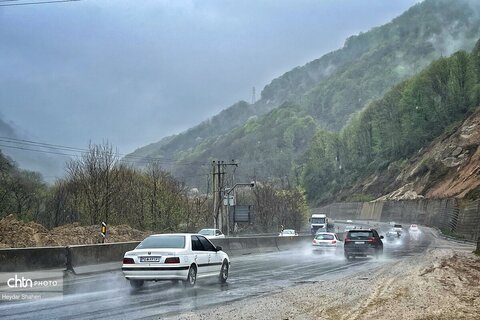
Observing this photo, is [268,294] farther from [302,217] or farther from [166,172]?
[302,217]

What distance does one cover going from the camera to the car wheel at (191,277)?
15.6 m

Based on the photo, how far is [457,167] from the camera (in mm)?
87188

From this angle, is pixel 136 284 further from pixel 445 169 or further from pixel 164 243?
pixel 445 169

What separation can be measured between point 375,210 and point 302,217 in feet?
51.9

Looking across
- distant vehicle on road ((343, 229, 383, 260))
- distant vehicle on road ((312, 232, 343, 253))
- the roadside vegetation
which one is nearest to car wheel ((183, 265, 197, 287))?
distant vehicle on road ((343, 229, 383, 260))

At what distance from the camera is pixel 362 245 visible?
3152 centimetres

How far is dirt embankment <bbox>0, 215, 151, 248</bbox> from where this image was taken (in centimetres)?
3359

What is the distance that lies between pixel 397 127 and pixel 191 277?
398 feet

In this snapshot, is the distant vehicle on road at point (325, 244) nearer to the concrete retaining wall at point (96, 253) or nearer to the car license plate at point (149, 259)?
the concrete retaining wall at point (96, 253)

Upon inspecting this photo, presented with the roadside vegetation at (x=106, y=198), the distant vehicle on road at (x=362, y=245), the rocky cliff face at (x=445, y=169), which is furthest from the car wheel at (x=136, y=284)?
the rocky cliff face at (x=445, y=169)

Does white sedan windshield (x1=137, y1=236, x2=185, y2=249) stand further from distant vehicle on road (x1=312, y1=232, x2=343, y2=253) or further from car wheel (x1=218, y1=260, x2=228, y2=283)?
distant vehicle on road (x1=312, y1=232, x2=343, y2=253)

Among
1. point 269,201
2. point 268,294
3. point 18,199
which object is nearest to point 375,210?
point 269,201

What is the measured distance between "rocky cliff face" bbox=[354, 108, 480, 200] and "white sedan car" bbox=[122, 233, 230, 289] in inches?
2192

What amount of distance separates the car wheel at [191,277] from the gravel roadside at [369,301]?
2.65 metres
